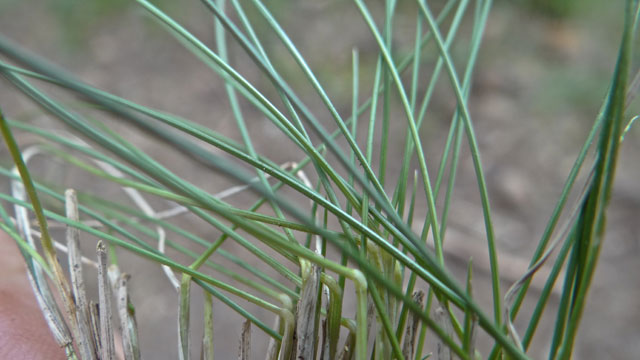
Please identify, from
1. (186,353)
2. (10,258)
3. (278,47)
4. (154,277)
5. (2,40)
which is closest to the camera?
(2,40)

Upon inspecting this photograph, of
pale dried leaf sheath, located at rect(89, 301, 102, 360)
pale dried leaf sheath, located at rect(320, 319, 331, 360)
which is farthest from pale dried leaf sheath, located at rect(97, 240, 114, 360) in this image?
pale dried leaf sheath, located at rect(320, 319, 331, 360)

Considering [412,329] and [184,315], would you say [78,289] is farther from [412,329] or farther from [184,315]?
[412,329]

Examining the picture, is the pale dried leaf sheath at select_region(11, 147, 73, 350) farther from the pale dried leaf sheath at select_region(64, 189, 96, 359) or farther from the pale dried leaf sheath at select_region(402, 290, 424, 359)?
the pale dried leaf sheath at select_region(402, 290, 424, 359)

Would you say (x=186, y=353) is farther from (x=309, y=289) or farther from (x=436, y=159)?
(x=436, y=159)

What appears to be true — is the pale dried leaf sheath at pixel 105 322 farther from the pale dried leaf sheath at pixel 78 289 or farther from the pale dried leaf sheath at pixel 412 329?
the pale dried leaf sheath at pixel 412 329

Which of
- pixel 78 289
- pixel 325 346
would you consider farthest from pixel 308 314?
pixel 78 289

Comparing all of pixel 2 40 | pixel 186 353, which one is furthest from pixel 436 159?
pixel 2 40

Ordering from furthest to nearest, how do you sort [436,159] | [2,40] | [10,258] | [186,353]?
[436,159] → [10,258] → [186,353] → [2,40]
